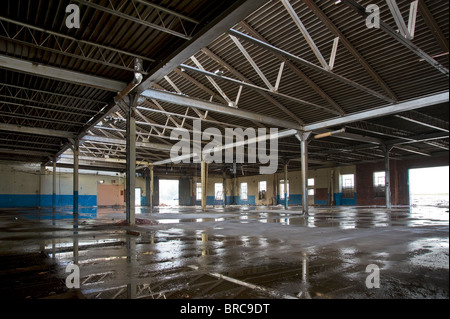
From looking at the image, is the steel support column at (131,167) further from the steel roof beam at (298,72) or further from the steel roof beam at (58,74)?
the steel roof beam at (298,72)

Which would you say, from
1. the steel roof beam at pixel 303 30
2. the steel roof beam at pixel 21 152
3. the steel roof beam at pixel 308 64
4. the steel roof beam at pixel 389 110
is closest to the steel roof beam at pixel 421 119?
the steel roof beam at pixel 389 110

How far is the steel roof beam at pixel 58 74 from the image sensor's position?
9736 mm

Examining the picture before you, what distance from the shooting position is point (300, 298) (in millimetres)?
3193

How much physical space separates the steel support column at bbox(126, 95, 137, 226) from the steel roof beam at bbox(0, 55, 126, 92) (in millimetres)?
936

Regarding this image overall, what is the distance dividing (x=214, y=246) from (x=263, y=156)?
81.6 feet

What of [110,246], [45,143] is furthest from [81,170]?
[110,246]

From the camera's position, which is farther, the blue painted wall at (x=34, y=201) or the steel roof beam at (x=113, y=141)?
the blue painted wall at (x=34, y=201)

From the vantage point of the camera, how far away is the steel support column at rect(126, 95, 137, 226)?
11.8 metres

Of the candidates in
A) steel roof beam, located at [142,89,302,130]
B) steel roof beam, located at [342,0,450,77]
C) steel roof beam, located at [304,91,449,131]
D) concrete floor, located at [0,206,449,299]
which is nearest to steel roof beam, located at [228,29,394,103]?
steel roof beam, located at [304,91,449,131]

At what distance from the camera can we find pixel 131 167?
39.2 feet

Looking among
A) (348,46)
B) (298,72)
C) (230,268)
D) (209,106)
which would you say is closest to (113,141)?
(209,106)

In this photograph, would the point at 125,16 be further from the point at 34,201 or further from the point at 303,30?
the point at 34,201

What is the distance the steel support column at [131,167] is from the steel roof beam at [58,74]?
3.07 feet
